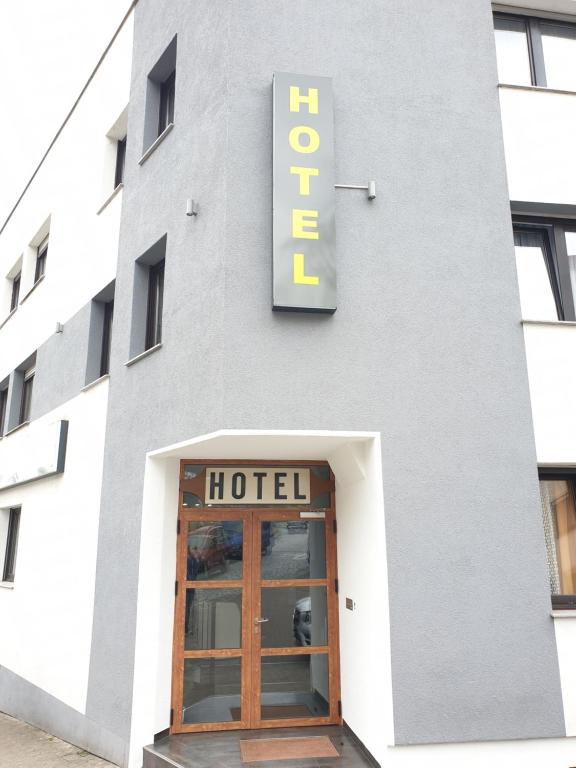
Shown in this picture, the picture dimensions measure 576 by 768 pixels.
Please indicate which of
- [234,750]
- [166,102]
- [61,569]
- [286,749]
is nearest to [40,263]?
[166,102]

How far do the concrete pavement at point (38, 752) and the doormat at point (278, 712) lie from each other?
1516mm

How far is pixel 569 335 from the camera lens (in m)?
6.76

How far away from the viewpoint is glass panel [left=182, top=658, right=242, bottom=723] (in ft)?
22.5

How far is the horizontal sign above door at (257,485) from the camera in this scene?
740 centimetres

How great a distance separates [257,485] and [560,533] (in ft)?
11.5

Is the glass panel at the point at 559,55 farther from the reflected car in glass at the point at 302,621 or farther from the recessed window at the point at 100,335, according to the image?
the reflected car in glass at the point at 302,621

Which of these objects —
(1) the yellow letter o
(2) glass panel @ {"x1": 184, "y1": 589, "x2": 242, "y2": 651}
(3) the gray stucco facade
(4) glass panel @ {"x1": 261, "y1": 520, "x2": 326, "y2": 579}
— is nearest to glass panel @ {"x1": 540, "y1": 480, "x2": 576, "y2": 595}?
(3) the gray stucco facade

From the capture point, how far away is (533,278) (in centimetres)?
721

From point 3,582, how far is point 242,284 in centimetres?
879

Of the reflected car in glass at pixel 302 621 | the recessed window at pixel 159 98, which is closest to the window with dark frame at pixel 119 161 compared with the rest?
the recessed window at pixel 159 98

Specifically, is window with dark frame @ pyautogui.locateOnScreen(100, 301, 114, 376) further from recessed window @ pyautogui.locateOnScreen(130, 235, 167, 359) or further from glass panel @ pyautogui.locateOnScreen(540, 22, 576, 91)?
glass panel @ pyautogui.locateOnScreen(540, 22, 576, 91)

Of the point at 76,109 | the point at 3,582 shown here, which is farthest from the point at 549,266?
the point at 3,582

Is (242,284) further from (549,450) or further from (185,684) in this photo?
(185,684)

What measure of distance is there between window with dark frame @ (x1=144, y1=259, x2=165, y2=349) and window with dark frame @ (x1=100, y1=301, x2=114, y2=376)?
1.56m
